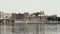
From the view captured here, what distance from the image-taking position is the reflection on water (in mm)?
1826

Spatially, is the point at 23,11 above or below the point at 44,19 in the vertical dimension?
above

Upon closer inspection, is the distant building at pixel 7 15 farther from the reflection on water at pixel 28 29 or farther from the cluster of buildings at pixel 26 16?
the reflection on water at pixel 28 29

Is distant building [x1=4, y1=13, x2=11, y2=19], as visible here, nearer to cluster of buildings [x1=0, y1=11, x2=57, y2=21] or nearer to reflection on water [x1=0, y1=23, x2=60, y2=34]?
cluster of buildings [x1=0, y1=11, x2=57, y2=21]

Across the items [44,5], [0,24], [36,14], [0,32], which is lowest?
[0,32]

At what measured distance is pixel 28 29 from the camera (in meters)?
1.84

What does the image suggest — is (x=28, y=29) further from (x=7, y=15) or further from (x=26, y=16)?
(x=7, y=15)

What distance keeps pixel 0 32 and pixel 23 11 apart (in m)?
0.45

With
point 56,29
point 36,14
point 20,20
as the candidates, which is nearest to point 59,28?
point 56,29

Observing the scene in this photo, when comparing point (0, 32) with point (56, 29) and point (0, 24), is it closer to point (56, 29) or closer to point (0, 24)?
point (0, 24)

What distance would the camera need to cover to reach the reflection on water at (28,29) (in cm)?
183

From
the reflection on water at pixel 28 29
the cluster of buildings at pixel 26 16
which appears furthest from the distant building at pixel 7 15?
the reflection on water at pixel 28 29

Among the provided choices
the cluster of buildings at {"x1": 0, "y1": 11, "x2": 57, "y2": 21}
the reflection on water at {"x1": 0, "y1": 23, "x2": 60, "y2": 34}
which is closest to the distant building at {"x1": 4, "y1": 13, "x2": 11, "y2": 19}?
the cluster of buildings at {"x1": 0, "y1": 11, "x2": 57, "y2": 21}

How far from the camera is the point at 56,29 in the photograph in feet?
6.00

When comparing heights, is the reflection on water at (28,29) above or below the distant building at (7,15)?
below
